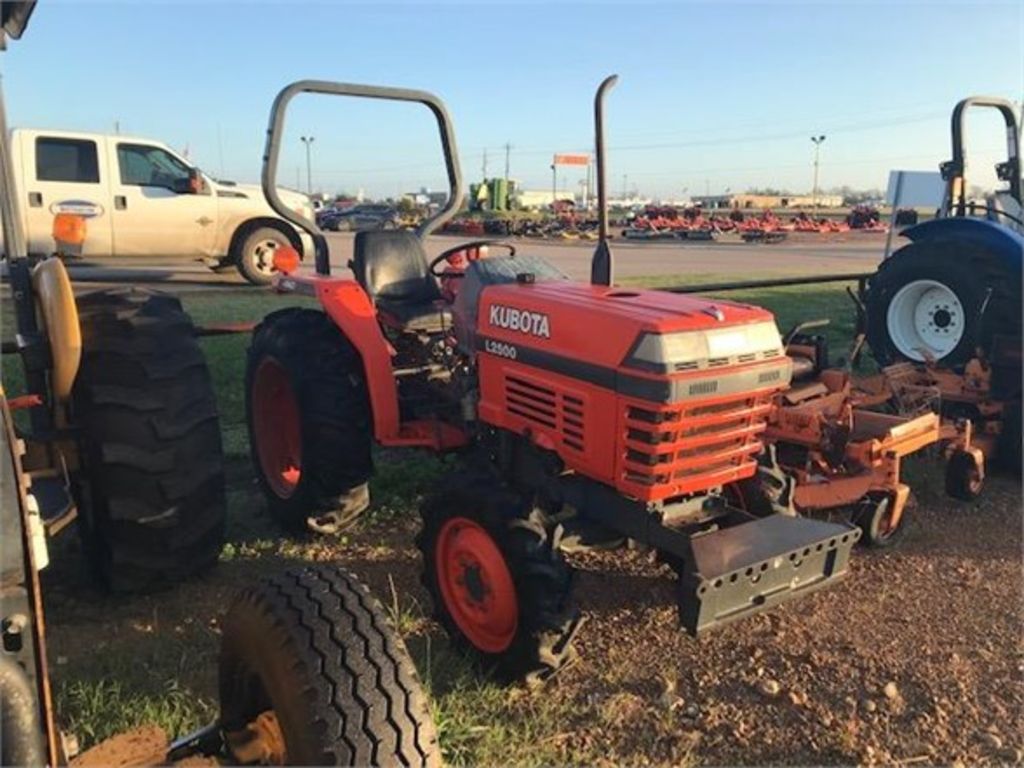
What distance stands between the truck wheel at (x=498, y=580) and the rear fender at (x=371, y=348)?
25.2 inches

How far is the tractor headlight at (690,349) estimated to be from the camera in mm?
2523

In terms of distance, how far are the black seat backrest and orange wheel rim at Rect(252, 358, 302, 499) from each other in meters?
0.62

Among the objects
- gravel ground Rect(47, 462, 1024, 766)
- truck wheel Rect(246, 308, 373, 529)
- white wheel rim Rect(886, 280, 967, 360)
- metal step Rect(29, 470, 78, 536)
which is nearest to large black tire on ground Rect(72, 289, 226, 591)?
metal step Rect(29, 470, 78, 536)

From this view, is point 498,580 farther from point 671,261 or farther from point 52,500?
point 671,261

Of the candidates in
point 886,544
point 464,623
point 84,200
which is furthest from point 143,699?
point 84,200

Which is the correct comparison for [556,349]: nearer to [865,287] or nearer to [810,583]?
[810,583]

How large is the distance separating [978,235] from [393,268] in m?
3.60

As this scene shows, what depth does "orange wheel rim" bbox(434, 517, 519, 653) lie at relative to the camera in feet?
9.14

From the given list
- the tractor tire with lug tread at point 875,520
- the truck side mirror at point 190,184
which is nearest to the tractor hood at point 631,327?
the tractor tire with lug tread at point 875,520

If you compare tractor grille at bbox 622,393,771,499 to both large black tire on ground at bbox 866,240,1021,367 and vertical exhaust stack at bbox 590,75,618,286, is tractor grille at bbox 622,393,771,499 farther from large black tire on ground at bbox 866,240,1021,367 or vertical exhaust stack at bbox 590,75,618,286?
large black tire on ground at bbox 866,240,1021,367

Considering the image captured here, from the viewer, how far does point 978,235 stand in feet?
17.5

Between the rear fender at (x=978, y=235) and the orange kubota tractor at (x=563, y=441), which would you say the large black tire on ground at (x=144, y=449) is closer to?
the orange kubota tractor at (x=563, y=441)

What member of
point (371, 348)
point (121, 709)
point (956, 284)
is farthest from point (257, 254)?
point (121, 709)

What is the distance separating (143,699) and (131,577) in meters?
0.53
